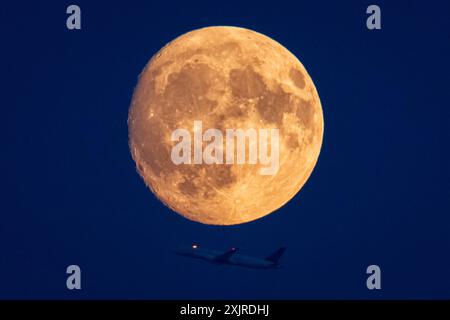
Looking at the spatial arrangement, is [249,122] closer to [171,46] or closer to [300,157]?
[300,157]

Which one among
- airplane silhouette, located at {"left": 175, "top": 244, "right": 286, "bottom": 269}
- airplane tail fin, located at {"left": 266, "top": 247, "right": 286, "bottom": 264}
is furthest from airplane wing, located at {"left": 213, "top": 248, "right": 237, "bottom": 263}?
airplane tail fin, located at {"left": 266, "top": 247, "right": 286, "bottom": 264}

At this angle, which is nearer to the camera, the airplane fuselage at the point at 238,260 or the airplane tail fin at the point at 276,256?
the airplane fuselage at the point at 238,260

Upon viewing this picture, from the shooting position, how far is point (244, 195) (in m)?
7.55

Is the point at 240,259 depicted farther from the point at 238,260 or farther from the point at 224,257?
the point at 224,257

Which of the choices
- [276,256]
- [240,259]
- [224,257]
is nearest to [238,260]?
[240,259]

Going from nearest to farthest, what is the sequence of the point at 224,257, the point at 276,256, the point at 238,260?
the point at 224,257, the point at 238,260, the point at 276,256

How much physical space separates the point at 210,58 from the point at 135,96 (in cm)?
169

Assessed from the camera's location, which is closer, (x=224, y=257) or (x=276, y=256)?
(x=224, y=257)

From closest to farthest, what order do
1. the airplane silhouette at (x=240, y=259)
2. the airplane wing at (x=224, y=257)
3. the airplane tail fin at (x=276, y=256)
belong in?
the airplane wing at (x=224, y=257) < the airplane silhouette at (x=240, y=259) < the airplane tail fin at (x=276, y=256)

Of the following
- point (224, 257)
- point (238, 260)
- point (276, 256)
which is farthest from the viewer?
point (276, 256)

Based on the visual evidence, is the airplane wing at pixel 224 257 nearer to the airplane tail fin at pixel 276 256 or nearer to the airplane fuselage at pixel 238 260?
the airplane fuselage at pixel 238 260

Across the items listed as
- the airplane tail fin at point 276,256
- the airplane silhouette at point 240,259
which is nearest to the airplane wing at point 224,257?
the airplane silhouette at point 240,259

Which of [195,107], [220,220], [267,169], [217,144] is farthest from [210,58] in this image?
[220,220]

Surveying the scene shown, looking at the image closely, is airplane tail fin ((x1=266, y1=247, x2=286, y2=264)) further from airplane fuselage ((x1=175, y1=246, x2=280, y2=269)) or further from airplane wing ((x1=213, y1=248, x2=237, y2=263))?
airplane wing ((x1=213, y1=248, x2=237, y2=263))
